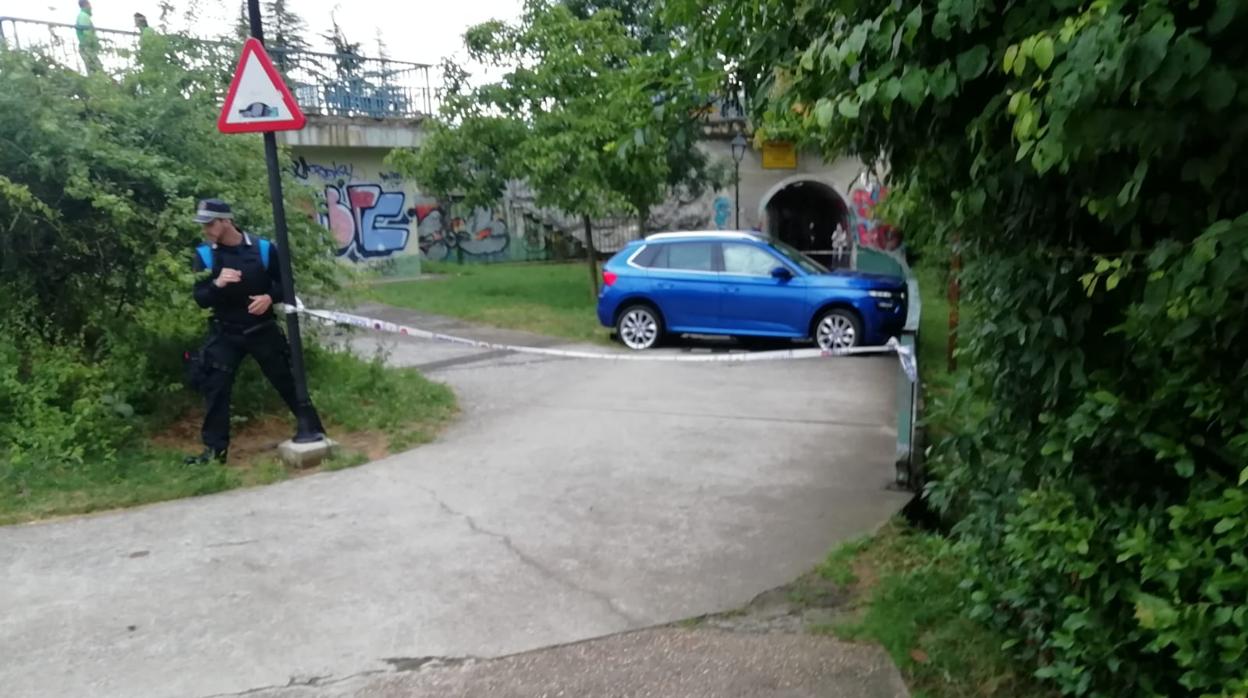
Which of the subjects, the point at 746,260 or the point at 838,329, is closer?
the point at 838,329

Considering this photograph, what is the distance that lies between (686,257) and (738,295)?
949 millimetres

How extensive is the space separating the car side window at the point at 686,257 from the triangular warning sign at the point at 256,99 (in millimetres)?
7329

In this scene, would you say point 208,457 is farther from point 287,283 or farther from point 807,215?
point 807,215

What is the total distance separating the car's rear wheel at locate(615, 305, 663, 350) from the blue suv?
0.05 feet

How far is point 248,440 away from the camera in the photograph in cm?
762

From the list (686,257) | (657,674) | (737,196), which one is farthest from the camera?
(737,196)

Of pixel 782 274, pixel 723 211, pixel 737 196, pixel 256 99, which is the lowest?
pixel 782 274

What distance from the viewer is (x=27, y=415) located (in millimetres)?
6637

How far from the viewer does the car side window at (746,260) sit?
512 inches

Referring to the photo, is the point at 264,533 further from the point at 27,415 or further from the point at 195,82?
the point at 195,82

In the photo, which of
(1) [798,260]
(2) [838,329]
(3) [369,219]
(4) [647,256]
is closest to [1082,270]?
(2) [838,329]

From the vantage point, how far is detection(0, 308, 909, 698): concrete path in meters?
4.16

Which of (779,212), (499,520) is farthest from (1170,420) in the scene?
(779,212)

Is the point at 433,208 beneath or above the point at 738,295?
above
